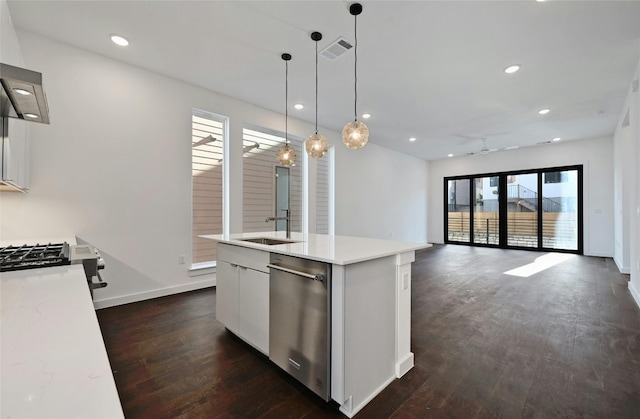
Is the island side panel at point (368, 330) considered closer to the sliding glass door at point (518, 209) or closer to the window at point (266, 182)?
the window at point (266, 182)

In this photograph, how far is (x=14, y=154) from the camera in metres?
2.09

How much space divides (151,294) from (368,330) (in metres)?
3.18

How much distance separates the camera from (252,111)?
4.77 meters

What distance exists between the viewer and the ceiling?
A: 8.32ft

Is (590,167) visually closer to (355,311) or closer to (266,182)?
(266,182)

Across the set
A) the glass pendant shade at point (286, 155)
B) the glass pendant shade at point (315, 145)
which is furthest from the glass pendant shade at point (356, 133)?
the glass pendant shade at point (286, 155)

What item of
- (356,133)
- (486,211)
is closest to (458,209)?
(486,211)

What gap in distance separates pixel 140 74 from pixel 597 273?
809cm

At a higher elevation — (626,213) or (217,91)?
(217,91)

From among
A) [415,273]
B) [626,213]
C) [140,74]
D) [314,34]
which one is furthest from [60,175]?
[626,213]

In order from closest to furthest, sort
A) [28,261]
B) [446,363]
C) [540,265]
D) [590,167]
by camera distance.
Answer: [28,261], [446,363], [540,265], [590,167]

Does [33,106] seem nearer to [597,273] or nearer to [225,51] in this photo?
[225,51]

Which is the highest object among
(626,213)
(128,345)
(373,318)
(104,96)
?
(104,96)

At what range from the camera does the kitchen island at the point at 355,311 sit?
5.37 ft
